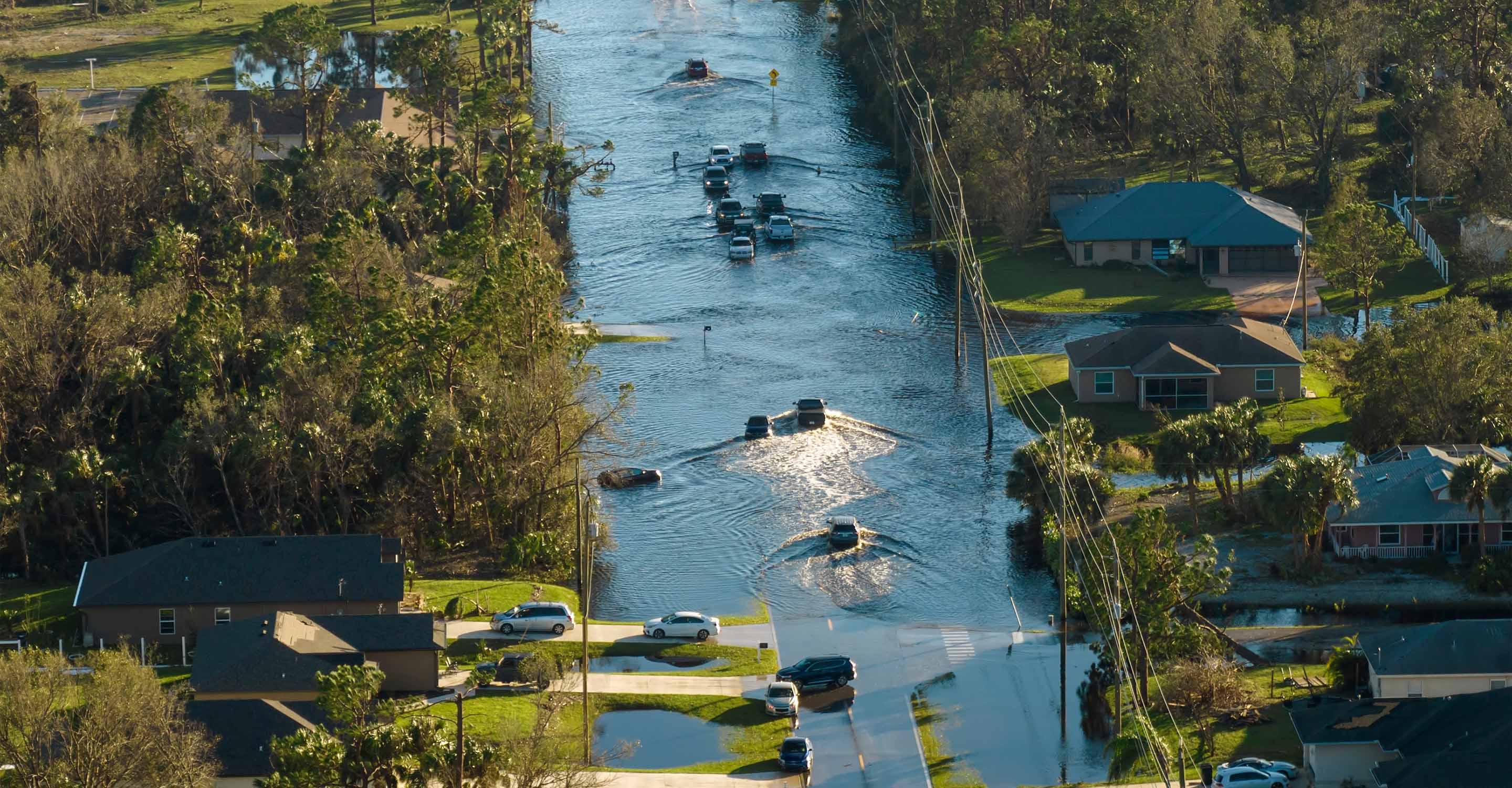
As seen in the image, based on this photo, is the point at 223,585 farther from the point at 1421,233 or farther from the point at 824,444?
the point at 1421,233

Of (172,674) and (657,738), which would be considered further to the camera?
(172,674)

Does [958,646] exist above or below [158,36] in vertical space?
below

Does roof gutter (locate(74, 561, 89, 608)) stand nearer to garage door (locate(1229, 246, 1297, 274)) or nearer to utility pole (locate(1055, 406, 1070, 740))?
utility pole (locate(1055, 406, 1070, 740))

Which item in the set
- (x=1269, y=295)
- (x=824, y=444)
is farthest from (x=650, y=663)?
(x=1269, y=295)

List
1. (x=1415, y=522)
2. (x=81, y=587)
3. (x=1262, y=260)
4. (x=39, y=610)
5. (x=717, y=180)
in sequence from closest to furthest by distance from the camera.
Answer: (x=81, y=587), (x=39, y=610), (x=1415, y=522), (x=1262, y=260), (x=717, y=180)

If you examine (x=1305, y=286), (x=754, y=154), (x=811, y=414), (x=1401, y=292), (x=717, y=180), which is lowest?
(x=811, y=414)

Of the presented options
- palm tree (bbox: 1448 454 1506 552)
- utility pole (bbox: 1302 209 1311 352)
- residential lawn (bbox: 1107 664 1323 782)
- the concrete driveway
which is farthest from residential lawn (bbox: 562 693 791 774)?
the concrete driveway

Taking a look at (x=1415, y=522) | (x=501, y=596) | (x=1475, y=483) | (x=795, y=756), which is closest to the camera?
(x=795, y=756)

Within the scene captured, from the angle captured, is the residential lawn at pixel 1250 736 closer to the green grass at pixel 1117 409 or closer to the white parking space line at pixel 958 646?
the white parking space line at pixel 958 646
